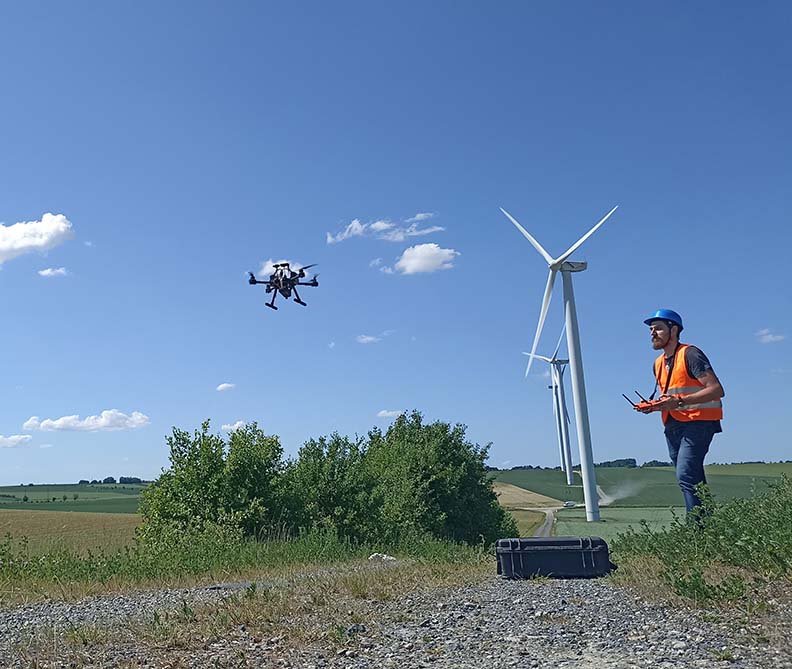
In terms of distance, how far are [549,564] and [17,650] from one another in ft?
19.5

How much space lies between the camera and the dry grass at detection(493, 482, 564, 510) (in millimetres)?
86875

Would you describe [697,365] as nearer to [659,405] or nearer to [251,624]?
[659,405]

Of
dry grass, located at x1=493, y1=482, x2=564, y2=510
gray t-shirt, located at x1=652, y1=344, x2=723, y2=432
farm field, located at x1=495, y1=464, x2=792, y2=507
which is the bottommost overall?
dry grass, located at x1=493, y1=482, x2=564, y2=510

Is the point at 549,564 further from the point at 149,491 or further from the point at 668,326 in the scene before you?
the point at 149,491

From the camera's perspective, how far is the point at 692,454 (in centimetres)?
921

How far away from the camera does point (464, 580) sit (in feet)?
29.5

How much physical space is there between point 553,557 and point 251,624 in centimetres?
416

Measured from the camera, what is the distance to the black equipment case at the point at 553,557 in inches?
351

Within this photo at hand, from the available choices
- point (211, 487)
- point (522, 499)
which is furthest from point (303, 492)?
point (522, 499)

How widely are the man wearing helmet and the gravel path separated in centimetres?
250

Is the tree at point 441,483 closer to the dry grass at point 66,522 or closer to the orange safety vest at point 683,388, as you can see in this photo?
the dry grass at point 66,522

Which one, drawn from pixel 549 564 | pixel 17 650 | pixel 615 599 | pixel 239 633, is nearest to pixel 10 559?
pixel 17 650

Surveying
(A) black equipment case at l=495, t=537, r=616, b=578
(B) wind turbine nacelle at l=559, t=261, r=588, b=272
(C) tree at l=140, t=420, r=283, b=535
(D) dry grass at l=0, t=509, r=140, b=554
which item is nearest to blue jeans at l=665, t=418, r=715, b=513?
(A) black equipment case at l=495, t=537, r=616, b=578

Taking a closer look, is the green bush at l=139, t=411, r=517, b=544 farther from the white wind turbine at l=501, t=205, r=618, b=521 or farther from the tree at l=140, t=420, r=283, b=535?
the white wind turbine at l=501, t=205, r=618, b=521
